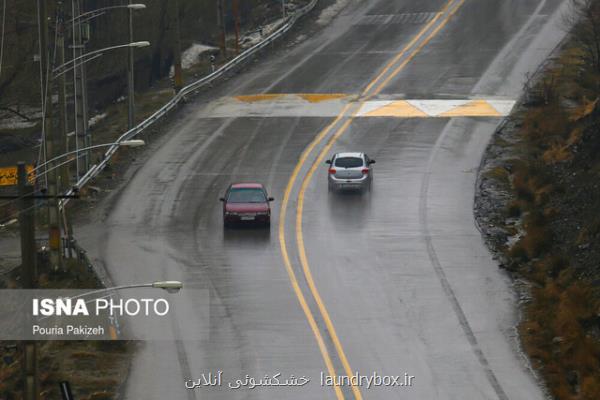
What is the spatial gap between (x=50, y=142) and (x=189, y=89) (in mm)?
28426

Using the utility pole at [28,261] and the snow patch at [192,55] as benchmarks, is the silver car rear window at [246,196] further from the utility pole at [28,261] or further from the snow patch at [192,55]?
the snow patch at [192,55]

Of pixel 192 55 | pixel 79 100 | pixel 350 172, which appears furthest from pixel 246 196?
pixel 192 55

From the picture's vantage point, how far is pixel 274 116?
2426 inches

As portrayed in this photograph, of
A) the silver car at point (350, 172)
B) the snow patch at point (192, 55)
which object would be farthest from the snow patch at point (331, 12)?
the silver car at point (350, 172)

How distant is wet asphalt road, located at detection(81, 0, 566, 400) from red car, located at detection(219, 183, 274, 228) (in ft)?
1.57

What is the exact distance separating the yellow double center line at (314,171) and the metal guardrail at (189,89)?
6.92 m

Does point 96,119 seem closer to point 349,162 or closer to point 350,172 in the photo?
point 349,162

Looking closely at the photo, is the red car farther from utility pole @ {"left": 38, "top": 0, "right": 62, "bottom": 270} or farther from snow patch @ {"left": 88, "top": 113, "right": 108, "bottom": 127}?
snow patch @ {"left": 88, "top": 113, "right": 108, "bottom": 127}

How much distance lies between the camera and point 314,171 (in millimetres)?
52844

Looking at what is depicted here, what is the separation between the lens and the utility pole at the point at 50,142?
114ft

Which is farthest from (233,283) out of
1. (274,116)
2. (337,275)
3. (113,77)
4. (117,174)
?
(113,77)

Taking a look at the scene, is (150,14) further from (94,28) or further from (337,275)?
(337,275)

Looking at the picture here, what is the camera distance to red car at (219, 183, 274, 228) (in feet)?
148

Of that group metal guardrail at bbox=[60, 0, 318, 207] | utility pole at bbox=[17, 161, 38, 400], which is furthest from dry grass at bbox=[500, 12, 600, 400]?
metal guardrail at bbox=[60, 0, 318, 207]
